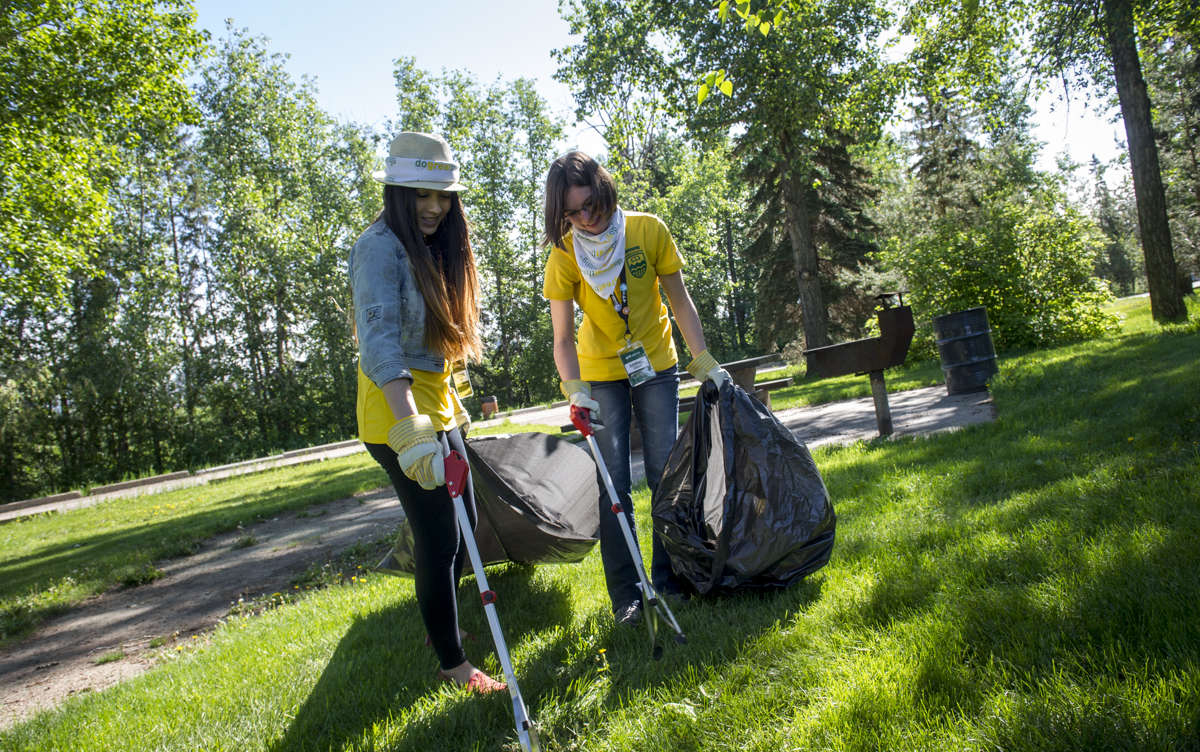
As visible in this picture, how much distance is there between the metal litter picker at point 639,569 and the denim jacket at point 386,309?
0.72 m

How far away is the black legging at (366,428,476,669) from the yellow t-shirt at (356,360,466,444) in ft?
0.22

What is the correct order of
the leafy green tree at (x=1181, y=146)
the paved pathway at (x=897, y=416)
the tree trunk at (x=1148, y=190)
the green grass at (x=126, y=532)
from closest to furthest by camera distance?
the green grass at (x=126, y=532)
the paved pathway at (x=897, y=416)
the tree trunk at (x=1148, y=190)
the leafy green tree at (x=1181, y=146)

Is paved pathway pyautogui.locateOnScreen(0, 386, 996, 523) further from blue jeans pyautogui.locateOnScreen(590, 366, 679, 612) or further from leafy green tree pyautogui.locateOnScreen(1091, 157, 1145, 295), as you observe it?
leafy green tree pyautogui.locateOnScreen(1091, 157, 1145, 295)

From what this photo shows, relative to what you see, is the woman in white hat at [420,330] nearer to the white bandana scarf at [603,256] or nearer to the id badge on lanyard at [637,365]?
the white bandana scarf at [603,256]

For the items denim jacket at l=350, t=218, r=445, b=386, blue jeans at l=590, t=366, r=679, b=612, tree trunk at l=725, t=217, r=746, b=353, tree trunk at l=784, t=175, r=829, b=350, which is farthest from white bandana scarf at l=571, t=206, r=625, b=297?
tree trunk at l=725, t=217, r=746, b=353

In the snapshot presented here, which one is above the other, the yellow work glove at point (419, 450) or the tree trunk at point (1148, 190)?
the tree trunk at point (1148, 190)

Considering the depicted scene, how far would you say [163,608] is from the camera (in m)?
5.13

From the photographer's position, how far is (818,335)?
689 inches

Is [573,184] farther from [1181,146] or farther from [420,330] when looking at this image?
[1181,146]

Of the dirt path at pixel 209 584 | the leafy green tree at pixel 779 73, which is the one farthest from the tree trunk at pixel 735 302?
the dirt path at pixel 209 584

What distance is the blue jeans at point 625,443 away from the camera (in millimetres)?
3053

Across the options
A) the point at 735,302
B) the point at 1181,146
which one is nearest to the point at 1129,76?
the point at 1181,146

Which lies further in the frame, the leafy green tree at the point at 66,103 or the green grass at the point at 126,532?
the leafy green tree at the point at 66,103

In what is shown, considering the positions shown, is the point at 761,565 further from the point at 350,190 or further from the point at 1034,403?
the point at 350,190
